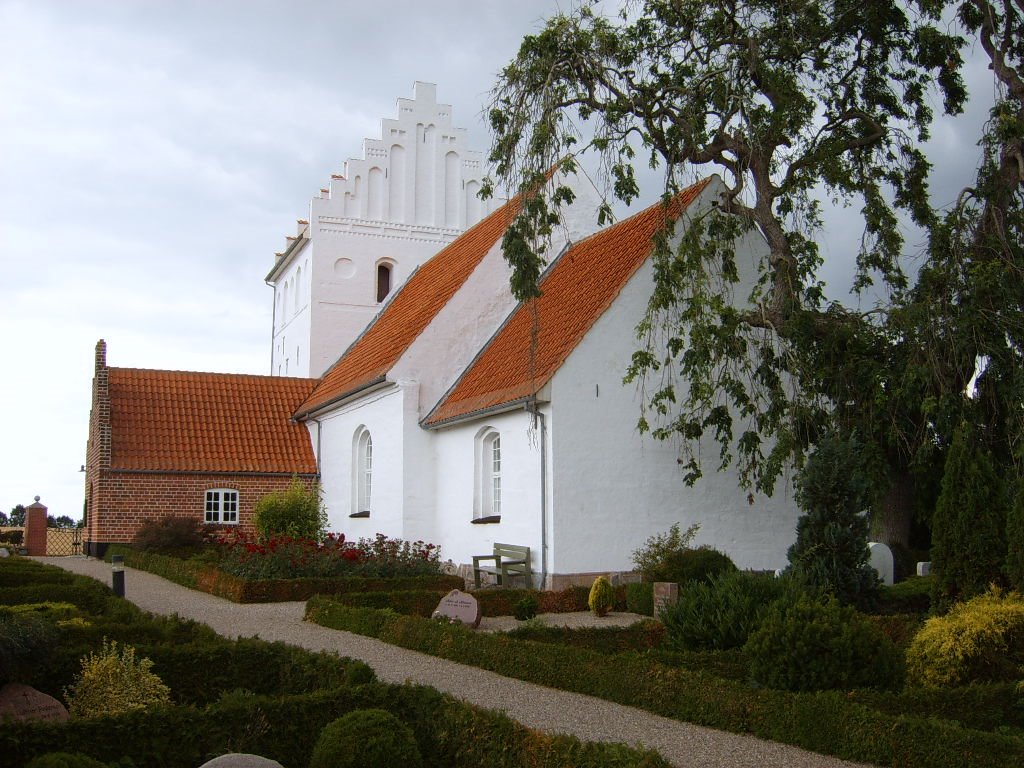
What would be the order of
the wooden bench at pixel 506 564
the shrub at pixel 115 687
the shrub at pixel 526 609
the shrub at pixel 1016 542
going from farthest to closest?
1. the wooden bench at pixel 506 564
2. the shrub at pixel 526 609
3. the shrub at pixel 1016 542
4. the shrub at pixel 115 687

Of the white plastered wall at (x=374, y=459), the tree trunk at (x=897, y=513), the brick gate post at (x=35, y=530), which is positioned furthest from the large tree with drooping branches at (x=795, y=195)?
the brick gate post at (x=35, y=530)

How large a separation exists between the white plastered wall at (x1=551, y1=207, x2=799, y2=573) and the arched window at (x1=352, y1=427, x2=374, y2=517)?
803cm

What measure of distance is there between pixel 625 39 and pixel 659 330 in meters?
4.59

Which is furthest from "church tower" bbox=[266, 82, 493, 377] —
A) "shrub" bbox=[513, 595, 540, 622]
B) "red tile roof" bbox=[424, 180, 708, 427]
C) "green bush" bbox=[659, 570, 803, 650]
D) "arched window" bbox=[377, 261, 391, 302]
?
"green bush" bbox=[659, 570, 803, 650]

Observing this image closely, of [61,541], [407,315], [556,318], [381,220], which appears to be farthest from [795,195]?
[61,541]

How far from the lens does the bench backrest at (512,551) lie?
15.6 m

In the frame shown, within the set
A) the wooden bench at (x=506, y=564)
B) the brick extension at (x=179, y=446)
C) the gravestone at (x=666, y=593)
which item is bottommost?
the gravestone at (x=666, y=593)

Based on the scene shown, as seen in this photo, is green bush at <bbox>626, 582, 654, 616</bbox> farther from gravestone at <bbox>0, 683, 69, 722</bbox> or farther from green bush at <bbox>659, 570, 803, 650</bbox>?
gravestone at <bbox>0, 683, 69, 722</bbox>

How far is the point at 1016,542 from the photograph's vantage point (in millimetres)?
9258

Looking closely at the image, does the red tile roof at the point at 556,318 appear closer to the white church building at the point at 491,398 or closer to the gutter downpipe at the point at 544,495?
the white church building at the point at 491,398

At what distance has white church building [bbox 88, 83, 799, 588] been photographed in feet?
50.8

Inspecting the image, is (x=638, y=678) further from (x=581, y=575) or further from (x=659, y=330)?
(x=659, y=330)

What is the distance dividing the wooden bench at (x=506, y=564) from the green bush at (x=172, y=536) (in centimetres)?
789

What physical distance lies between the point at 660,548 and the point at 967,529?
5.52m
